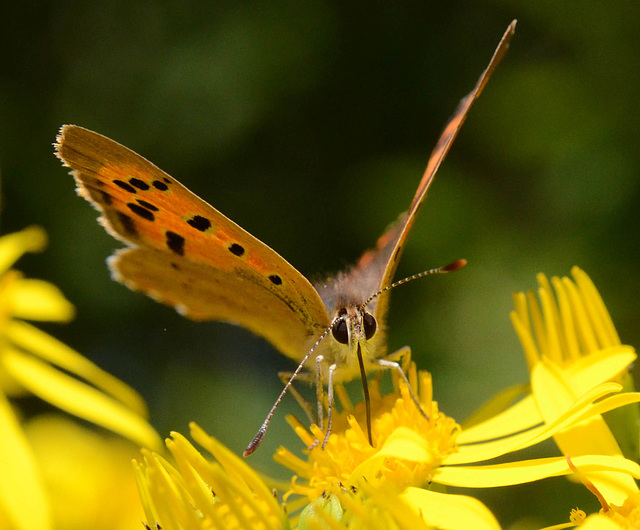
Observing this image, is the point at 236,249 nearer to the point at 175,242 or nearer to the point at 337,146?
the point at 175,242

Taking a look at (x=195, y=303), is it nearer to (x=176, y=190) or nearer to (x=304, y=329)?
(x=304, y=329)

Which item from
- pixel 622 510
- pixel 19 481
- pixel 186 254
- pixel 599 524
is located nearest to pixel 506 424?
pixel 622 510

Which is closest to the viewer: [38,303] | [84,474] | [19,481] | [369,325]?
[369,325]

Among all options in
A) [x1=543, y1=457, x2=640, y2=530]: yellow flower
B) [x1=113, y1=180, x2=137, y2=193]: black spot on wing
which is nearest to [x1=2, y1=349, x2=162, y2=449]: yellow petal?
[x1=113, y1=180, x2=137, y2=193]: black spot on wing

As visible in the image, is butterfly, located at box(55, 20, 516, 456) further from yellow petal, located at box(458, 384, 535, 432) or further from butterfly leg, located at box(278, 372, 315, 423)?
yellow petal, located at box(458, 384, 535, 432)

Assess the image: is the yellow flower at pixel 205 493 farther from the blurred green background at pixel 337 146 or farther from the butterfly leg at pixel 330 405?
the blurred green background at pixel 337 146
